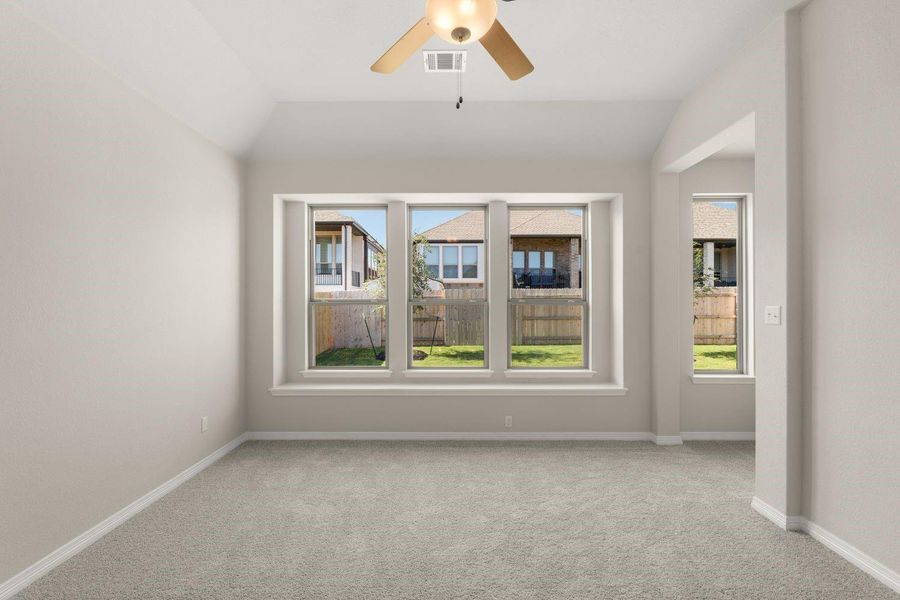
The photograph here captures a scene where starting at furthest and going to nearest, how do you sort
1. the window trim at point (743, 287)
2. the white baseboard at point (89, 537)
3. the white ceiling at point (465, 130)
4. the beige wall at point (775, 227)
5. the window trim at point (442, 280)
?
the window trim at point (442, 280)
the window trim at point (743, 287)
the white ceiling at point (465, 130)
the beige wall at point (775, 227)
the white baseboard at point (89, 537)

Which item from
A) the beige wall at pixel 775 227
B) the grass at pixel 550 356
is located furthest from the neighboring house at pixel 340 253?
the beige wall at pixel 775 227

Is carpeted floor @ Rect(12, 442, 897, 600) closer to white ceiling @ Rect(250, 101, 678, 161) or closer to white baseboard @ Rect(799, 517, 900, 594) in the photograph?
white baseboard @ Rect(799, 517, 900, 594)

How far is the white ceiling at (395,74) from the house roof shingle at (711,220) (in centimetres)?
94

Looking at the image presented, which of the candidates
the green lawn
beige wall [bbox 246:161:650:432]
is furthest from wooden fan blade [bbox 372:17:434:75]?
the green lawn

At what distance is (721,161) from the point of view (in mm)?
4363

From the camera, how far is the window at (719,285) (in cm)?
454

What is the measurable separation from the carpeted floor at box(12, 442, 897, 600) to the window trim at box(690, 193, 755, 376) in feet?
3.78

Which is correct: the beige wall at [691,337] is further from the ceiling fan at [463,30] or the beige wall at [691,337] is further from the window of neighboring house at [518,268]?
the ceiling fan at [463,30]

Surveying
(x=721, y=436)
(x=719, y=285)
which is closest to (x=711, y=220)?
(x=719, y=285)

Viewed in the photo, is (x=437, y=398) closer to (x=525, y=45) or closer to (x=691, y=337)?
(x=691, y=337)

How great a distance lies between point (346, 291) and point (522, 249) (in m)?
1.91

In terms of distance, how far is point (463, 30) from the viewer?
1.74 m

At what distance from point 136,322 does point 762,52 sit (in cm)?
415

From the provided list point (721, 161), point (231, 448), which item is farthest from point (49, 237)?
point (721, 161)
